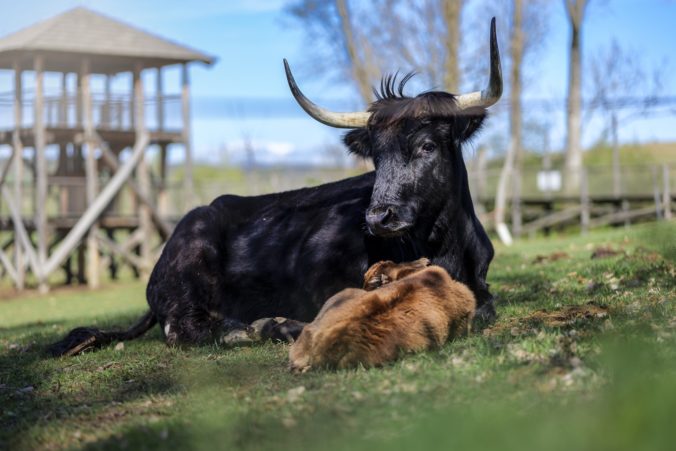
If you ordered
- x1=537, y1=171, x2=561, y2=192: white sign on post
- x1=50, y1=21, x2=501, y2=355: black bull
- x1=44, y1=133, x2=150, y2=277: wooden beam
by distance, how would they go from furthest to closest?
x1=537, y1=171, x2=561, y2=192: white sign on post < x1=44, y1=133, x2=150, y2=277: wooden beam < x1=50, y1=21, x2=501, y2=355: black bull

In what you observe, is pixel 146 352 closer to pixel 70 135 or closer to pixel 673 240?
pixel 673 240

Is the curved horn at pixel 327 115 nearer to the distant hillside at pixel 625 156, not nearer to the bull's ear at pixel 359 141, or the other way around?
the bull's ear at pixel 359 141

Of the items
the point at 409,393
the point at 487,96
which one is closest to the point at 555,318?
the point at 487,96

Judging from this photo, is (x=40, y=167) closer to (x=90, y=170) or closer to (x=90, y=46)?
(x=90, y=170)

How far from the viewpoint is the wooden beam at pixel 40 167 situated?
93.2ft

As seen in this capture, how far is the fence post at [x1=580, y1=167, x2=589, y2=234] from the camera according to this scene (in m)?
36.6

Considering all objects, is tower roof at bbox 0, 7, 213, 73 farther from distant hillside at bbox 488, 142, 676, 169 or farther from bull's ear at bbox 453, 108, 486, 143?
bull's ear at bbox 453, 108, 486, 143

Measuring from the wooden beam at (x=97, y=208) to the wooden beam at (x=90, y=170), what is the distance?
0.28 metres

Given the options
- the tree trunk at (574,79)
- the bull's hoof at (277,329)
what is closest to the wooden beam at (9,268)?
the tree trunk at (574,79)

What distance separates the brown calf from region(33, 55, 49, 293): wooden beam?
23412 millimetres

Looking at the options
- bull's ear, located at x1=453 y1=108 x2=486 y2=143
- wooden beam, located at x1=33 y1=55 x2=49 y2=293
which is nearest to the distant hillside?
wooden beam, located at x1=33 y1=55 x2=49 y2=293

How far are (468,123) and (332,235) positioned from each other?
163 cm

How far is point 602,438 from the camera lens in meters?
3.76

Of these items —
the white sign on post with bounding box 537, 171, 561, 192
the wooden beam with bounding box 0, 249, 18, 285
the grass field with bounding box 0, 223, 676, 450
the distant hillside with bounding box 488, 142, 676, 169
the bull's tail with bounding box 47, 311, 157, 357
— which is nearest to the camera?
the grass field with bounding box 0, 223, 676, 450
